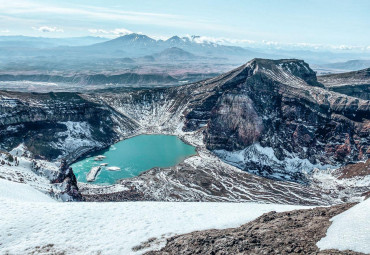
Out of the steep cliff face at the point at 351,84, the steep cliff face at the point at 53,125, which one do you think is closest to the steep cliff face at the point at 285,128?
the steep cliff face at the point at 351,84

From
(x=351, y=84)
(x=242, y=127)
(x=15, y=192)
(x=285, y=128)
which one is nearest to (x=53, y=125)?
(x=242, y=127)

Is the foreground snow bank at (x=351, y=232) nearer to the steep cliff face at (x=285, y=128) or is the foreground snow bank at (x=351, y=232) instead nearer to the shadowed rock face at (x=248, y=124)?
the steep cliff face at (x=285, y=128)

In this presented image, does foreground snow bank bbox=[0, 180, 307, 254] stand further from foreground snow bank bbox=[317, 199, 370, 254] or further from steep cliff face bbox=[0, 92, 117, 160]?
steep cliff face bbox=[0, 92, 117, 160]

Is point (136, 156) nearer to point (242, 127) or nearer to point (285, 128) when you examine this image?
point (242, 127)

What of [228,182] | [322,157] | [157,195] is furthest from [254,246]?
[322,157]

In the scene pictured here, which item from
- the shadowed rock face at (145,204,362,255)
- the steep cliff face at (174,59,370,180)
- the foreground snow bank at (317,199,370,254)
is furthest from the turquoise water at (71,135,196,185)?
the foreground snow bank at (317,199,370,254)

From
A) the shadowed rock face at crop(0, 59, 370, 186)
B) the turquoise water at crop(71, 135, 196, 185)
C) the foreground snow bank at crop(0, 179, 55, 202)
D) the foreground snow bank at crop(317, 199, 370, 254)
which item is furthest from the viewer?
the shadowed rock face at crop(0, 59, 370, 186)
